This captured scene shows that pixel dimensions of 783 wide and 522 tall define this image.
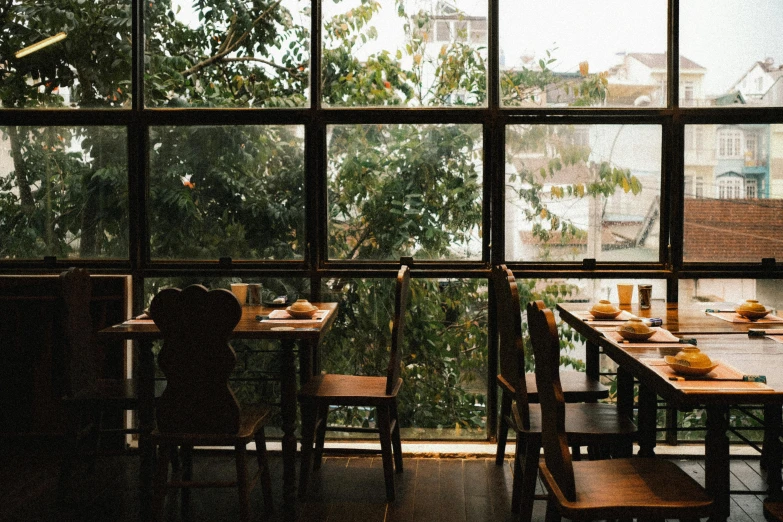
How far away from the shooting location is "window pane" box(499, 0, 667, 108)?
4.18 metres

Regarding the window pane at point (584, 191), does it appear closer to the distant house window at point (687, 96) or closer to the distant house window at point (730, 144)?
the distant house window at point (687, 96)

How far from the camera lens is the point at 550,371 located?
6.90ft

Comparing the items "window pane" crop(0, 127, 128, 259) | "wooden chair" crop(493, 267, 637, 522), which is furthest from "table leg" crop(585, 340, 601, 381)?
"window pane" crop(0, 127, 128, 259)

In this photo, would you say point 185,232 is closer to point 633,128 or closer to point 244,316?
point 244,316

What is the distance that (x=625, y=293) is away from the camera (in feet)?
12.9

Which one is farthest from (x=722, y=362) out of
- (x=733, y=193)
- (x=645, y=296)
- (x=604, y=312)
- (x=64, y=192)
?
(x=64, y=192)

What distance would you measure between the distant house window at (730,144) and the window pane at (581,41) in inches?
15.5

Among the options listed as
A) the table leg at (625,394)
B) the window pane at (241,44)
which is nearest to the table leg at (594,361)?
the table leg at (625,394)

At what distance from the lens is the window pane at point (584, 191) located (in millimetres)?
4211

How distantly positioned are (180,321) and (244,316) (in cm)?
83

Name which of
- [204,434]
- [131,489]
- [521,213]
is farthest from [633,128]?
[131,489]

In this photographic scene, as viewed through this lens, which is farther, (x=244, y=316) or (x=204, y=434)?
(x=244, y=316)

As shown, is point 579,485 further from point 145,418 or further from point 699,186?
point 699,186

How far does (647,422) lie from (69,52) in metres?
3.57
